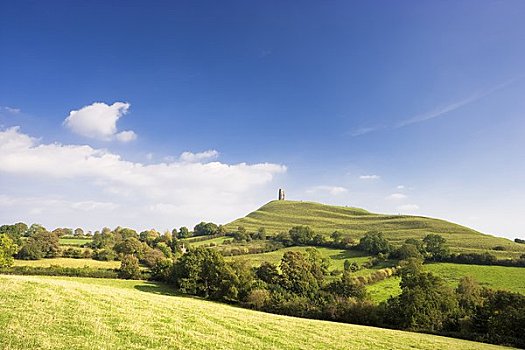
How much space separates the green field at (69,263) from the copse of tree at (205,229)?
240 feet

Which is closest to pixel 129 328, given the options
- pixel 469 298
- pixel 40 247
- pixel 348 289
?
pixel 469 298

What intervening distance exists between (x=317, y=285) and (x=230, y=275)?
67.5 feet

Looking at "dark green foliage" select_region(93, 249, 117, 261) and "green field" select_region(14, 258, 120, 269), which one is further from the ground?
"dark green foliage" select_region(93, 249, 117, 261)

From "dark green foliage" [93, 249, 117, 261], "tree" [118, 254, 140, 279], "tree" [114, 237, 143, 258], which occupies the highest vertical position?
"tree" [114, 237, 143, 258]

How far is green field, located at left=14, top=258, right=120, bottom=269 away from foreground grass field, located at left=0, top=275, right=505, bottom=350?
220 feet

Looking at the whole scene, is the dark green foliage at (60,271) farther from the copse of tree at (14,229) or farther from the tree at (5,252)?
the copse of tree at (14,229)

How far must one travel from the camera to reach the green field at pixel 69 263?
278 feet

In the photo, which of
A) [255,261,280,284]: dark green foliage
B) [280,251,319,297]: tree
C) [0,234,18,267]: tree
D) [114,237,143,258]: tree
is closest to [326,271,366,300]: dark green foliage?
[280,251,319,297]: tree

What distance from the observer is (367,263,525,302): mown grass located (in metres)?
70.9

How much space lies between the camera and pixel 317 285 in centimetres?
7644

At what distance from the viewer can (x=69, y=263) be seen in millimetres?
89812

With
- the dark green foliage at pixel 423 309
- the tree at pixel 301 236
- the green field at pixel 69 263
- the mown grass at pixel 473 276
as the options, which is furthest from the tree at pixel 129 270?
the tree at pixel 301 236

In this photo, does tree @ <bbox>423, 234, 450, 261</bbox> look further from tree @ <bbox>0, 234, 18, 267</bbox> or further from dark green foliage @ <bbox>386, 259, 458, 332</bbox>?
tree @ <bbox>0, 234, 18, 267</bbox>

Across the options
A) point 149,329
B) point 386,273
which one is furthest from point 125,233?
point 149,329
